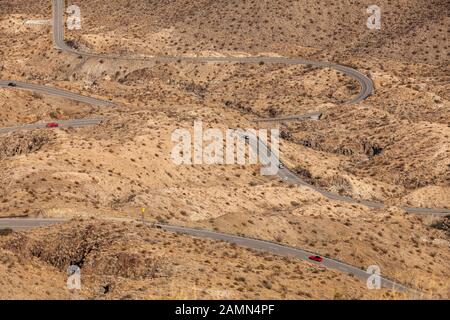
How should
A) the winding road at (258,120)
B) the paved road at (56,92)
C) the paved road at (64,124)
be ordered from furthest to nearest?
the paved road at (56,92) → the paved road at (64,124) → the winding road at (258,120)

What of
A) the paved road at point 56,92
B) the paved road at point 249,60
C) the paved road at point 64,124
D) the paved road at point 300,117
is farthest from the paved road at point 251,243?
the paved road at point 249,60

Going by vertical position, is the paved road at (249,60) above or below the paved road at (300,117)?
above

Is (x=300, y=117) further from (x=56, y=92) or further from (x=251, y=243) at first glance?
(x=251, y=243)

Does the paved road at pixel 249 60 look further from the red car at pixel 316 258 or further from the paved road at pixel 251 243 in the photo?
the red car at pixel 316 258

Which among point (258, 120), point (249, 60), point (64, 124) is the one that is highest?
point (249, 60)

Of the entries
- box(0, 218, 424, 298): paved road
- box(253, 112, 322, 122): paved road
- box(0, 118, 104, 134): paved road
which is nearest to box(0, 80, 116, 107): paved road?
box(0, 118, 104, 134): paved road

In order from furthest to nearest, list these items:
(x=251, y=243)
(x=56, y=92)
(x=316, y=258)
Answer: (x=56, y=92), (x=251, y=243), (x=316, y=258)

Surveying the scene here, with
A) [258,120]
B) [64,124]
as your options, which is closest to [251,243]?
[64,124]

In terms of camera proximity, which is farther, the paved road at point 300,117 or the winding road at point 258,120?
the paved road at point 300,117

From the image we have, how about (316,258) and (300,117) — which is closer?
(316,258)
